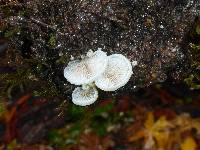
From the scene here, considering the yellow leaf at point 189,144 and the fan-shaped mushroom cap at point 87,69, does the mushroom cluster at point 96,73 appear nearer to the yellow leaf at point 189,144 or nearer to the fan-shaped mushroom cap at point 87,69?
the fan-shaped mushroom cap at point 87,69

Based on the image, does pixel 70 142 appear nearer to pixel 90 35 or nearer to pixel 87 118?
Answer: pixel 87 118

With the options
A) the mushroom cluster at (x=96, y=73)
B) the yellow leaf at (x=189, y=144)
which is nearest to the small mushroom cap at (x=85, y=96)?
the mushroom cluster at (x=96, y=73)

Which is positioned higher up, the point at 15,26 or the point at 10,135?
the point at 15,26

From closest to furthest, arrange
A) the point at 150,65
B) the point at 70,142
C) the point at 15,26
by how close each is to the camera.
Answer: the point at 15,26 < the point at 150,65 < the point at 70,142

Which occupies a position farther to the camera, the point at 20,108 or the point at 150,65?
the point at 20,108

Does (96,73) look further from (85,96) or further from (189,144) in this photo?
(189,144)

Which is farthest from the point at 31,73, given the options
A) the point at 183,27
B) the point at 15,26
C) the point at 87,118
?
the point at 87,118

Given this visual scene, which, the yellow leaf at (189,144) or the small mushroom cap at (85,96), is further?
the yellow leaf at (189,144)

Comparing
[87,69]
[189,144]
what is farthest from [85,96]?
[189,144]
